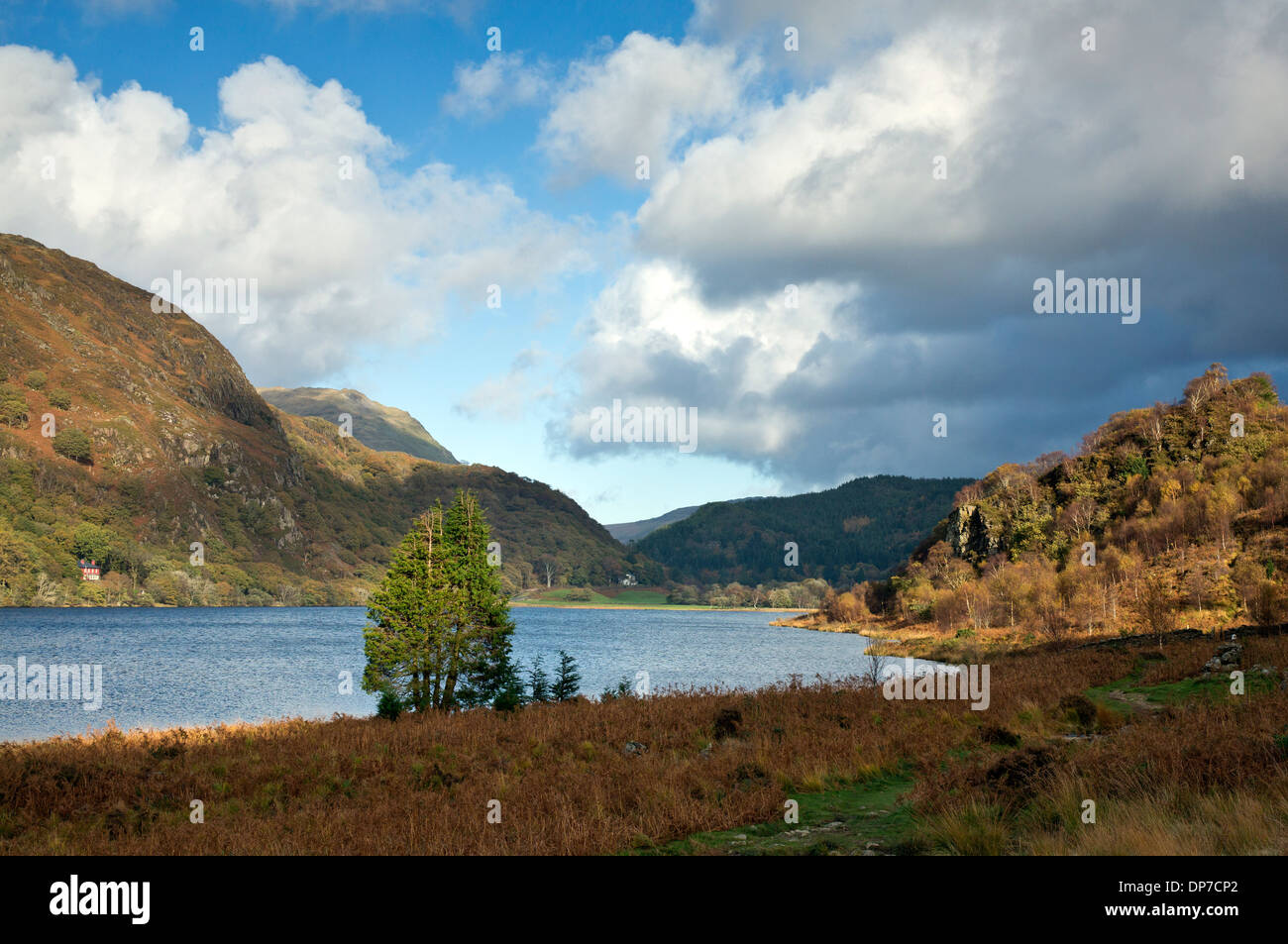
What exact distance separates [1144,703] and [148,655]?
77.9 m

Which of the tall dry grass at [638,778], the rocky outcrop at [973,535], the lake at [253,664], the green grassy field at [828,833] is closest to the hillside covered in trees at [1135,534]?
the rocky outcrop at [973,535]

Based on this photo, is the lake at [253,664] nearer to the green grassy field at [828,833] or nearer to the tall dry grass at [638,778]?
the tall dry grass at [638,778]

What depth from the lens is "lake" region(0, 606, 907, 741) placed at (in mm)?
39156

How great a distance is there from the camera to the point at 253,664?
209 ft

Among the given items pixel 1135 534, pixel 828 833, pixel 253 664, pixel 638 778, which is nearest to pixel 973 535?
pixel 1135 534

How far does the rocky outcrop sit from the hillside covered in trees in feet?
0.85

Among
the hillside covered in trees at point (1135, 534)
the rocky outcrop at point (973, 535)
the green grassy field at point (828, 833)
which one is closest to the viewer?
the green grassy field at point (828, 833)

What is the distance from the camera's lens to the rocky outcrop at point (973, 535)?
409 feet

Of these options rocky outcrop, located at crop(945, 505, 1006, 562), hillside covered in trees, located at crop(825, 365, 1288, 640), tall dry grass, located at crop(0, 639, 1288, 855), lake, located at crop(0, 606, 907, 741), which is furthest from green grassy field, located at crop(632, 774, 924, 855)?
rocky outcrop, located at crop(945, 505, 1006, 562)

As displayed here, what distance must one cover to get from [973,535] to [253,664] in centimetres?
11606

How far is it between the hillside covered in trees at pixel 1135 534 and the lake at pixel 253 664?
20.5 metres
